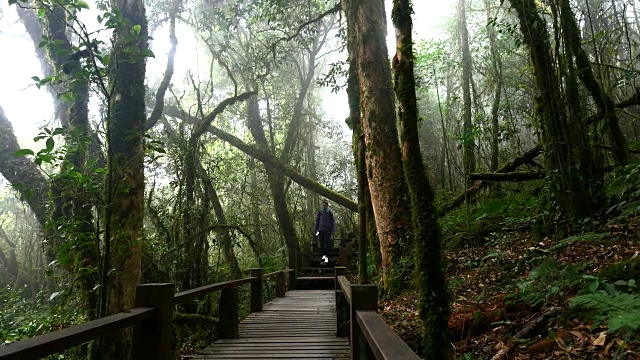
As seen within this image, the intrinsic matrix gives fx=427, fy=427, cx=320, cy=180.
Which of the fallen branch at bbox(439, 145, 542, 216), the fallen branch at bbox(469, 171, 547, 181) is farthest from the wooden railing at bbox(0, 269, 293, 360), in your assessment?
the fallen branch at bbox(439, 145, 542, 216)

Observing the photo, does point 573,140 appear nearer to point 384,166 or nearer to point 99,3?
point 384,166

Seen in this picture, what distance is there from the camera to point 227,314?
222 inches

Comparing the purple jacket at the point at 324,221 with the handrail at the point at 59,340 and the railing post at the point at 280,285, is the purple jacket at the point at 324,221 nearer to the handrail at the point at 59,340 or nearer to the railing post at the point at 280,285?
the railing post at the point at 280,285

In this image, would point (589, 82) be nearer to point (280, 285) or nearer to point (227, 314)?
point (227, 314)

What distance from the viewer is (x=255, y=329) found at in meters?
6.45

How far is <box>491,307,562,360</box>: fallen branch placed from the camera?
11.0 feet

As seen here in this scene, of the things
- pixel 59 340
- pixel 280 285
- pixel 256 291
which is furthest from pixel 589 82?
pixel 280 285

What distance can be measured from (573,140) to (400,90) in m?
2.55

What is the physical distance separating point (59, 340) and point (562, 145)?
A: 18.7 ft

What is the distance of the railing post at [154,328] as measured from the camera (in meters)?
2.98

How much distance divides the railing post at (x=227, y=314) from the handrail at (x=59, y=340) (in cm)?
302

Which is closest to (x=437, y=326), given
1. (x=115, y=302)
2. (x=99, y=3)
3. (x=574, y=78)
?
(x=574, y=78)

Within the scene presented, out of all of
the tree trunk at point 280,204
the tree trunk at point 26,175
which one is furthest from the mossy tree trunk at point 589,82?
the tree trunk at point 280,204

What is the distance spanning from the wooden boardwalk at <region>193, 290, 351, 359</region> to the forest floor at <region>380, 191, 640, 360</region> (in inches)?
35.1
